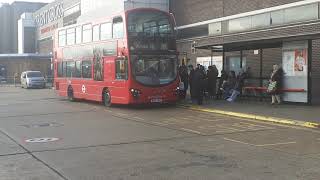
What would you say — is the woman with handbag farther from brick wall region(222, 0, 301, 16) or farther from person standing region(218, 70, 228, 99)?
brick wall region(222, 0, 301, 16)

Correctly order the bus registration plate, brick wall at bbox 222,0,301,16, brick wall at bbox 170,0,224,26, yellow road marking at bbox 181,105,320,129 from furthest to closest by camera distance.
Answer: brick wall at bbox 170,0,224,26 → brick wall at bbox 222,0,301,16 → the bus registration plate → yellow road marking at bbox 181,105,320,129

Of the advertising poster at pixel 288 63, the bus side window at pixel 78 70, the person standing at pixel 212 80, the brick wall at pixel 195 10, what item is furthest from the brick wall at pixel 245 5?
the bus side window at pixel 78 70

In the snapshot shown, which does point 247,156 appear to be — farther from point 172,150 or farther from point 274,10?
point 274,10

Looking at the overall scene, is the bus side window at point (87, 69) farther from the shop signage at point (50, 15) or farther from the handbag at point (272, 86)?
the shop signage at point (50, 15)

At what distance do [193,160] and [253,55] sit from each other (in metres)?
18.0

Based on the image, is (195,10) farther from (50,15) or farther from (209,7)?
(50,15)

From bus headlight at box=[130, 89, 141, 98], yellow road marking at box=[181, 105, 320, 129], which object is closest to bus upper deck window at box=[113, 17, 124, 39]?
bus headlight at box=[130, 89, 141, 98]

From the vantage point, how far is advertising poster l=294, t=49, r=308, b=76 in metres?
20.6

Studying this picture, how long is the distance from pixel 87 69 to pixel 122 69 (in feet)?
13.8

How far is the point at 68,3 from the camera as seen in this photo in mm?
67500

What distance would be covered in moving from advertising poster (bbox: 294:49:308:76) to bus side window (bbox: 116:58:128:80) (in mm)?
6663

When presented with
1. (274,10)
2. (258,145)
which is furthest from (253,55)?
(258,145)

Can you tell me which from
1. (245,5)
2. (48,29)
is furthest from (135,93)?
(48,29)

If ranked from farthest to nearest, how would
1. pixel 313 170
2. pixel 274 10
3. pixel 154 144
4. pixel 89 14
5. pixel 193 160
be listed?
pixel 89 14
pixel 274 10
pixel 154 144
pixel 193 160
pixel 313 170
